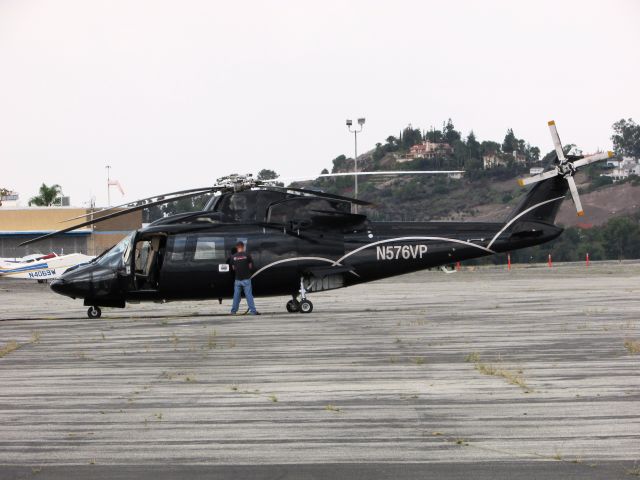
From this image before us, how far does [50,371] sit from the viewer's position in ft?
52.6

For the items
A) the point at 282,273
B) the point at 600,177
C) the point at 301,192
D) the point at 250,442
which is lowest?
the point at 250,442

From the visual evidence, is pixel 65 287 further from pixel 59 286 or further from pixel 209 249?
pixel 209 249

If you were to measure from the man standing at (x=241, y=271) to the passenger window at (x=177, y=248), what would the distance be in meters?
1.30

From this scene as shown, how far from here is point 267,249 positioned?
26.2 m

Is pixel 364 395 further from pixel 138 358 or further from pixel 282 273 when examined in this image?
pixel 282 273

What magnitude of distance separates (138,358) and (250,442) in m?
7.61

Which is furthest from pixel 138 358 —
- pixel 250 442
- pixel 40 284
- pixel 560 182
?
pixel 40 284

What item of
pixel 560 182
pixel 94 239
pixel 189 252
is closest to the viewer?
pixel 189 252

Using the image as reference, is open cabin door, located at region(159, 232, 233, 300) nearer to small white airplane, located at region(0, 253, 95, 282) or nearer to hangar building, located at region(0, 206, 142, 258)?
small white airplane, located at region(0, 253, 95, 282)

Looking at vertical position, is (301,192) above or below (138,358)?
above

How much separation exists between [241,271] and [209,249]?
108 cm

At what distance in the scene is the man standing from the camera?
84.1ft

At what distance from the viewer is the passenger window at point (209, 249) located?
1025 inches

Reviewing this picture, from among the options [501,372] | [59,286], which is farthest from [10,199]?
[501,372]
